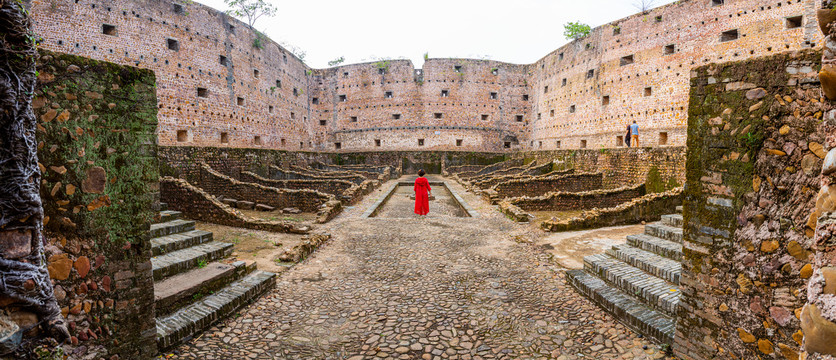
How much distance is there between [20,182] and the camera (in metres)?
2.08

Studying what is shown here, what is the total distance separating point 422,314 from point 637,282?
8.49ft

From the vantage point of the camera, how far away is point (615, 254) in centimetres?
523

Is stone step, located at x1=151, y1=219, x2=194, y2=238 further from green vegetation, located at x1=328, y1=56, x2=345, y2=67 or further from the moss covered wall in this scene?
green vegetation, located at x1=328, y1=56, x2=345, y2=67

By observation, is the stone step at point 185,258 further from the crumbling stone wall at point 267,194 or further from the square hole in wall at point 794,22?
the square hole in wall at point 794,22

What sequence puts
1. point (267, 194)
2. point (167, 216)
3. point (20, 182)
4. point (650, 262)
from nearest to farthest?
point (20, 182) < point (650, 262) < point (167, 216) < point (267, 194)

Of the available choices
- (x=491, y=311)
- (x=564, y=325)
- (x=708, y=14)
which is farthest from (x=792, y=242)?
(x=708, y=14)

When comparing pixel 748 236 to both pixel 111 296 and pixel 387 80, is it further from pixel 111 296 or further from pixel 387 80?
pixel 387 80

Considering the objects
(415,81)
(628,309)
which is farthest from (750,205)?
(415,81)

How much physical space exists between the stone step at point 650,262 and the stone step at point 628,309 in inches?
21.8

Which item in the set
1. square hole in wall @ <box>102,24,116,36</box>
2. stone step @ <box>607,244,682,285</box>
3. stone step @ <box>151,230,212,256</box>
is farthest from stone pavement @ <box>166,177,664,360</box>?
square hole in wall @ <box>102,24,116,36</box>

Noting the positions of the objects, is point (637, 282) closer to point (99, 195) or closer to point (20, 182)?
point (99, 195)

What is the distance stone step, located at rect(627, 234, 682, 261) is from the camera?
15.0 feet

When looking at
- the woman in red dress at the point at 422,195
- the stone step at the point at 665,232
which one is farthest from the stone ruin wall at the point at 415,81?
the stone step at the point at 665,232

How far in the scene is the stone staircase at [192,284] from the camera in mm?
3465
